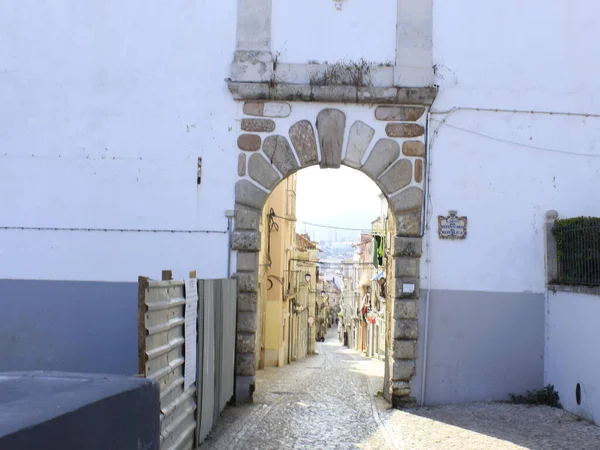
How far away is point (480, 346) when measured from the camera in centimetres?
874

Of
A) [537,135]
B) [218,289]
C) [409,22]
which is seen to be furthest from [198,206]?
[537,135]

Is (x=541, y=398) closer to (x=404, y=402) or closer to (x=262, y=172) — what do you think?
(x=404, y=402)

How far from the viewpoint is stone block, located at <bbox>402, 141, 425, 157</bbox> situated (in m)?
8.86

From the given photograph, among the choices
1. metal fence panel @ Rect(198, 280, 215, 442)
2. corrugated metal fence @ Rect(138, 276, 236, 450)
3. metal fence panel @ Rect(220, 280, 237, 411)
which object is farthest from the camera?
metal fence panel @ Rect(220, 280, 237, 411)

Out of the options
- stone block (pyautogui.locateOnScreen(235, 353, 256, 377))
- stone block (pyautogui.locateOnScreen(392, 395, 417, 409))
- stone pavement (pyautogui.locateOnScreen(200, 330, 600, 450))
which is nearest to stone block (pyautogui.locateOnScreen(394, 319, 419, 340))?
stone block (pyautogui.locateOnScreen(392, 395, 417, 409))

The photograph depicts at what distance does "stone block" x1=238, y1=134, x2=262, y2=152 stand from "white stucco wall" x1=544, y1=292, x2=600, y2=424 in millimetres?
3879

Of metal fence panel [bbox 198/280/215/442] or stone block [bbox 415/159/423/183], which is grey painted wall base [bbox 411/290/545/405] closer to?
stone block [bbox 415/159/423/183]

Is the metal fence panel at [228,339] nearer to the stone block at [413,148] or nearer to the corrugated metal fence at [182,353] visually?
the corrugated metal fence at [182,353]

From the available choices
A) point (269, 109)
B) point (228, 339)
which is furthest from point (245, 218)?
point (228, 339)

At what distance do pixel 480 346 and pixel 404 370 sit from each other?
3.13 ft

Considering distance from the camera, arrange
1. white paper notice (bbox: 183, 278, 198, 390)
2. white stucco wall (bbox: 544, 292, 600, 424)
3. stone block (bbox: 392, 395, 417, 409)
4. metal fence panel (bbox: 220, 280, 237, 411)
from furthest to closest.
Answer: stone block (bbox: 392, 395, 417, 409)
metal fence panel (bbox: 220, 280, 237, 411)
white stucco wall (bbox: 544, 292, 600, 424)
white paper notice (bbox: 183, 278, 198, 390)

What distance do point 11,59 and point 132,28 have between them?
1584mm

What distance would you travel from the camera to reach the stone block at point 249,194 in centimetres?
883

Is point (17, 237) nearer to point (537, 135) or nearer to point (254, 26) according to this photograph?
point (254, 26)
